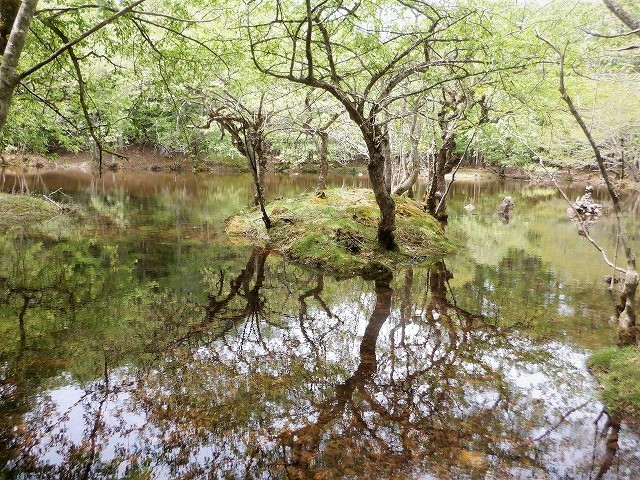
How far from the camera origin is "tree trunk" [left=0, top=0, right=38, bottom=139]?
3.48 metres

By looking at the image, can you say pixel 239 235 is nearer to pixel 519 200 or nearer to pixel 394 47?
pixel 394 47

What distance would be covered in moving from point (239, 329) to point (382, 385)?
125 inches

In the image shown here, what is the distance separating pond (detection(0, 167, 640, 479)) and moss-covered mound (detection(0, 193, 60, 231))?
16.4 feet

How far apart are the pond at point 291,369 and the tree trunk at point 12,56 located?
3.54 metres

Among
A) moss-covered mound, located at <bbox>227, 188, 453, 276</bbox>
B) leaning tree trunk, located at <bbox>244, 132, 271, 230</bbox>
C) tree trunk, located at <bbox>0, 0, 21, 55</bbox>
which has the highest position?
tree trunk, located at <bbox>0, 0, 21, 55</bbox>

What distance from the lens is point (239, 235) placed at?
57.5ft

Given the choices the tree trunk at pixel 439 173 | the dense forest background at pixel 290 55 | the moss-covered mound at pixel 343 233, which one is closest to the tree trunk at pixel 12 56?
the dense forest background at pixel 290 55

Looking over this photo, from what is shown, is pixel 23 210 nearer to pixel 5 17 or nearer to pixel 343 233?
pixel 343 233

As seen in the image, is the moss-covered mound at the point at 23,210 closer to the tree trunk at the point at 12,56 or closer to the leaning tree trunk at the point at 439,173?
the tree trunk at the point at 12,56

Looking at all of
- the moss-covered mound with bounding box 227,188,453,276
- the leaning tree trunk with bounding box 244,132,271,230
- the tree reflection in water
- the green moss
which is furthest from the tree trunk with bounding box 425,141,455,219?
the green moss

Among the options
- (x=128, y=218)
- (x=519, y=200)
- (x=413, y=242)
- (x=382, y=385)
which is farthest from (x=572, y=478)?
(x=519, y=200)

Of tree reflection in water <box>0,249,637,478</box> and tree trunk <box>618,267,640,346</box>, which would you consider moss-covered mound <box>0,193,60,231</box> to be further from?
tree trunk <box>618,267,640,346</box>

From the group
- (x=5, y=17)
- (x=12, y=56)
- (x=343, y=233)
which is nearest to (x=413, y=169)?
(x=343, y=233)

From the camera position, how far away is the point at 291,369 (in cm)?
675
